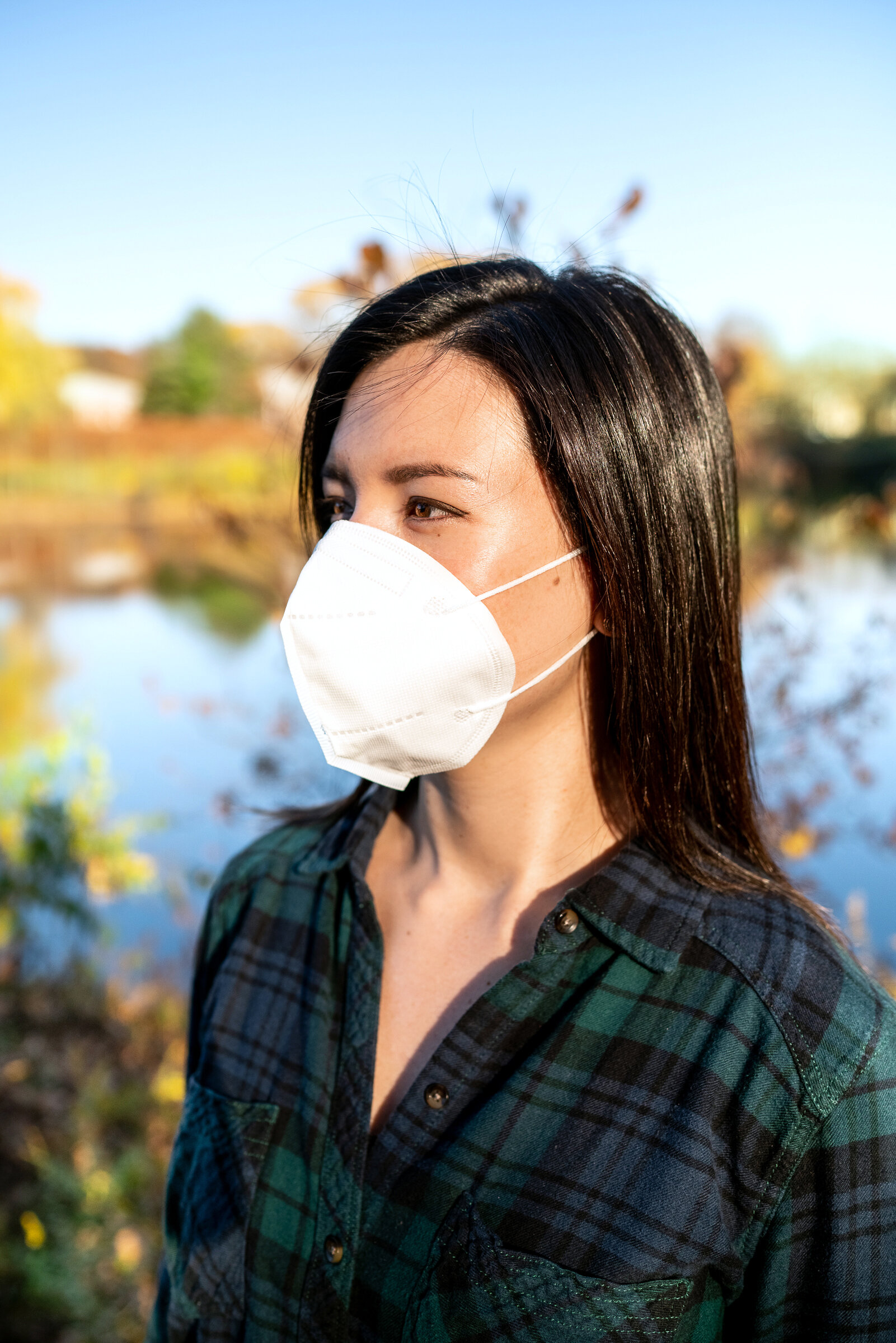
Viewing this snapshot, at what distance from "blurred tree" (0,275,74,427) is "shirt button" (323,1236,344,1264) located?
7.79m

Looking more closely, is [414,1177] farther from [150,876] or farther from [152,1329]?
[150,876]

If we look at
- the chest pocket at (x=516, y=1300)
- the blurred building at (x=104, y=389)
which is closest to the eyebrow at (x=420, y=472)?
the chest pocket at (x=516, y=1300)

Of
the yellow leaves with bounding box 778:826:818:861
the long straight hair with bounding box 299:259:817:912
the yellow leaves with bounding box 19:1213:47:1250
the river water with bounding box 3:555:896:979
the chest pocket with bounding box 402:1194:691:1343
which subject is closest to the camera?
the chest pocket with bounding box 402:1194:691:1343

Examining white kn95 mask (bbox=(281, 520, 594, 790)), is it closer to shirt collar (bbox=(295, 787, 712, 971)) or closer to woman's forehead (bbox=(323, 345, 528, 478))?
woman's forehead (bbox=(323, 345, 528, 478))

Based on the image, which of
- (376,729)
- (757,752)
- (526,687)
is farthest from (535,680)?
(757,752)

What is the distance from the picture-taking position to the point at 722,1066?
3.66 ft

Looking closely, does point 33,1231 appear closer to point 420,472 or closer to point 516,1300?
point 516,1300

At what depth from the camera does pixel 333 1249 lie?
4.00 ft

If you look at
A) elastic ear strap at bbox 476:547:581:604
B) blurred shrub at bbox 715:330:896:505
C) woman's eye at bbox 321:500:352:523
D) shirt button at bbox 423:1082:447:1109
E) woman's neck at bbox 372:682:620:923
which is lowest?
shirt button at bbox 423:1082:447:1109

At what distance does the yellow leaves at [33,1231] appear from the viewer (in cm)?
267

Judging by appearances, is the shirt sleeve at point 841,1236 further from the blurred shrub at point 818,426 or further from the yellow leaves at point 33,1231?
the blurred shrub at point 818,426

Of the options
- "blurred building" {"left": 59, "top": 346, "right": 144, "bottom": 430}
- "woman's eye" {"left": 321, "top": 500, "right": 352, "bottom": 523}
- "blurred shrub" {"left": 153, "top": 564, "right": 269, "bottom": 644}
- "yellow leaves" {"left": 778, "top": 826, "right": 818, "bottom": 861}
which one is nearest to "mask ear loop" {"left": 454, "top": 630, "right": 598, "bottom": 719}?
"woman's eye" {"left": 321, "top": 500, "right": 352, "bottom": 523}

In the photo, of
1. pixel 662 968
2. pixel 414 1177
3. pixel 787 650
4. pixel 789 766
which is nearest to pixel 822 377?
pixel 787 650

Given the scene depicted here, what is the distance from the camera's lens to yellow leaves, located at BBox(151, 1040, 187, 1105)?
3465 millimetres
